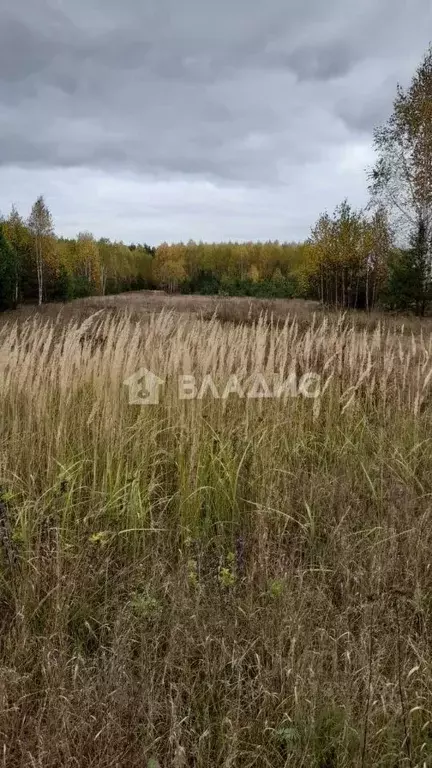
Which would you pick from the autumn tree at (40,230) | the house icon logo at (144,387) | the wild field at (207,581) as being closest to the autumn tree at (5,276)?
the autumn tree at (40,230)

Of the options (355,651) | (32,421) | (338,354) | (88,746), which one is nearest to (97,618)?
(88,746)

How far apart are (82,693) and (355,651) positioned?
2.62ft

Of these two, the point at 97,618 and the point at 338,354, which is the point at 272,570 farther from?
the point at 338,354

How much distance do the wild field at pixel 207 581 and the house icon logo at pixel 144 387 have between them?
0.21 ft

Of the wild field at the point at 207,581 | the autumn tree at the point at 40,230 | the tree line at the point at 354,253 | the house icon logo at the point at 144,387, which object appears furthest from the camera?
the autumn tree at the point at 40,230

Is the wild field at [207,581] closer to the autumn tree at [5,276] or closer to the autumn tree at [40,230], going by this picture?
the autumn tree at [5,276]

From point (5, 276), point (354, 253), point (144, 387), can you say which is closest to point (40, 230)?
point (5, 276)

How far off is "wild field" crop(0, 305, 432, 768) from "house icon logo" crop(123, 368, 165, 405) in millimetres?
63

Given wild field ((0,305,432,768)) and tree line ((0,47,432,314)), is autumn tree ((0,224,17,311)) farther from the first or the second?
wild field ((0,305,432,768))

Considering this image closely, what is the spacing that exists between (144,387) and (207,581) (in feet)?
5.11

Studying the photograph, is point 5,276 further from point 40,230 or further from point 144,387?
point 144,387

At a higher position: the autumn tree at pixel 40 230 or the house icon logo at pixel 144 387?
the autumn tree at pixel 40 230

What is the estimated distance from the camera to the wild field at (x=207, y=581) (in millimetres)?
1278

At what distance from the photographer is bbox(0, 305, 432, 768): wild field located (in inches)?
50.3
